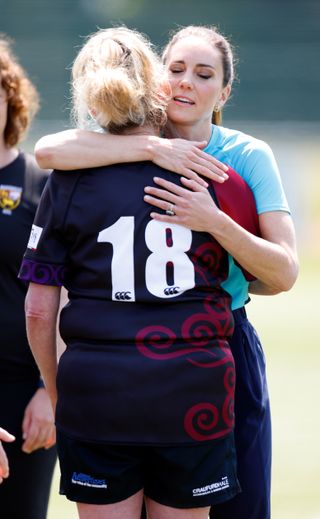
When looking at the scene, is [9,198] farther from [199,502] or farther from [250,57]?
[250,57]

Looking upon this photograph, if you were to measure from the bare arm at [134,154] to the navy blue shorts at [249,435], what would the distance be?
0.51 metres

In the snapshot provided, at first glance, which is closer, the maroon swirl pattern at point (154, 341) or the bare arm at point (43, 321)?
the maroon swirl pattern at point (154, 341)

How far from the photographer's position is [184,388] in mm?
2305

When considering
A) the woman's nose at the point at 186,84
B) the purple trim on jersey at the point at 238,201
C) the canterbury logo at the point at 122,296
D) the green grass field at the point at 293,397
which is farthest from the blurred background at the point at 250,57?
the canterbury logo at the point at 122,296

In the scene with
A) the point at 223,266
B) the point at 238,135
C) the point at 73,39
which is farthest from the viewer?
the point at 73,39

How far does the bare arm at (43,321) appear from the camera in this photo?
2.50 metres

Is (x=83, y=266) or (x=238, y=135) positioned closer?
(x=83, y=266)

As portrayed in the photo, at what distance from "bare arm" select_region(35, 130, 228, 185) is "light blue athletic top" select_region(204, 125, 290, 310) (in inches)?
4.3

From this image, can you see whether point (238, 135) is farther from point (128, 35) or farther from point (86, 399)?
point (86, 399)

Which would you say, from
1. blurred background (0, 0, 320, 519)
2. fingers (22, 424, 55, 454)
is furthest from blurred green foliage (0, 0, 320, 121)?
fingers (22, 424, 55, 454)

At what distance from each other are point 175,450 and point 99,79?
0.92 m

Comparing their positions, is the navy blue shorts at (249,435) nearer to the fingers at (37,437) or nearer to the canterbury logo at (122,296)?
the canterbury logo at (122,296)

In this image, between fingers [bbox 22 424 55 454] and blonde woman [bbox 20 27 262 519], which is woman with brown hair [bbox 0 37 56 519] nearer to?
fingers [bbox 22 424 55 454]

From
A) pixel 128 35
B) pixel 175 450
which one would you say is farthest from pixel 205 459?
pixel 128 35
